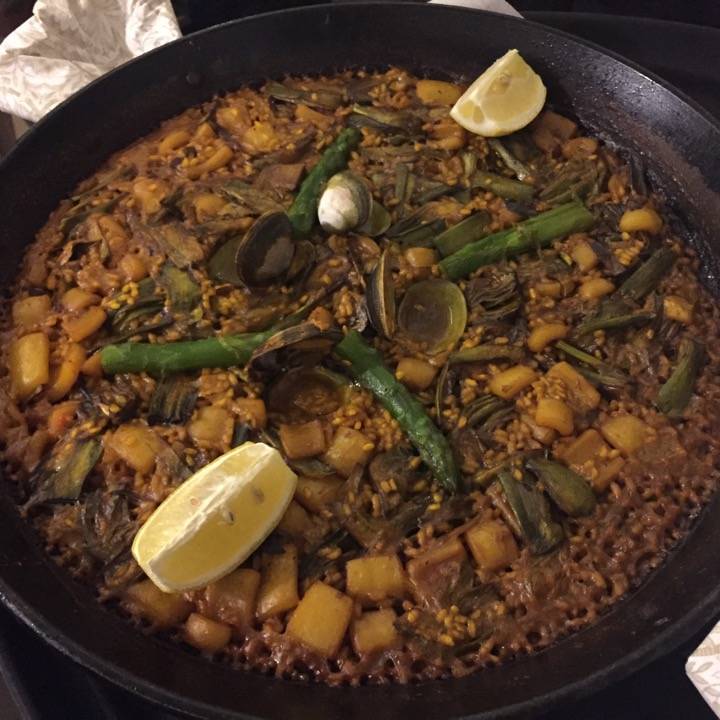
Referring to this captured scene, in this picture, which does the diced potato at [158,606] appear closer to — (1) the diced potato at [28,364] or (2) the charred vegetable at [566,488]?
(1) the diced potato at [28,364]

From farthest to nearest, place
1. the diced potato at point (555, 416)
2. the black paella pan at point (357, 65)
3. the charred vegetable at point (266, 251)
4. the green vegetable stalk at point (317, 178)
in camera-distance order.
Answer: the green vegetable stalk at point (317, 178) → the charred vegetable at point (266, 251) → the diced potato at point (555, 416) → the black paella pan at point (357, 65)

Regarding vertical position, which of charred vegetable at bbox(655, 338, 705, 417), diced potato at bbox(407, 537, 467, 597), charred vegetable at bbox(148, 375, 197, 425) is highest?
charred vegetable at bbox(148, 375, 197, 425)

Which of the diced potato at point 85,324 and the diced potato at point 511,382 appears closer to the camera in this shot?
the diced potato at point 511,382

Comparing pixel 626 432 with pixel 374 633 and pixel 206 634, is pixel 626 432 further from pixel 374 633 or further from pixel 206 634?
pixel 206 634

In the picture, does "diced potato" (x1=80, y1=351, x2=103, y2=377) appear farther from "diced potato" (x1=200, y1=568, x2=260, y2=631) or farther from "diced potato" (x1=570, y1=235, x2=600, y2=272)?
"diced potato" (x1=570, y1=235, x2=600, y2=272)

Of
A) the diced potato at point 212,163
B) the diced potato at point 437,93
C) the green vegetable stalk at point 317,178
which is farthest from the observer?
the diced potato at point 437,93

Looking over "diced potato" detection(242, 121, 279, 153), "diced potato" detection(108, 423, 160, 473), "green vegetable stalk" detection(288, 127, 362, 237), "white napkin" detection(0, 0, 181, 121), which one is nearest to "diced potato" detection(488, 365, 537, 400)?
"green vegetable stalk" detection(288, 127, 362, 237)

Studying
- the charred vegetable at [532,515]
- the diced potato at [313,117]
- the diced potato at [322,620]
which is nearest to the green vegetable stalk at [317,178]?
the diced potato at [313,117]
